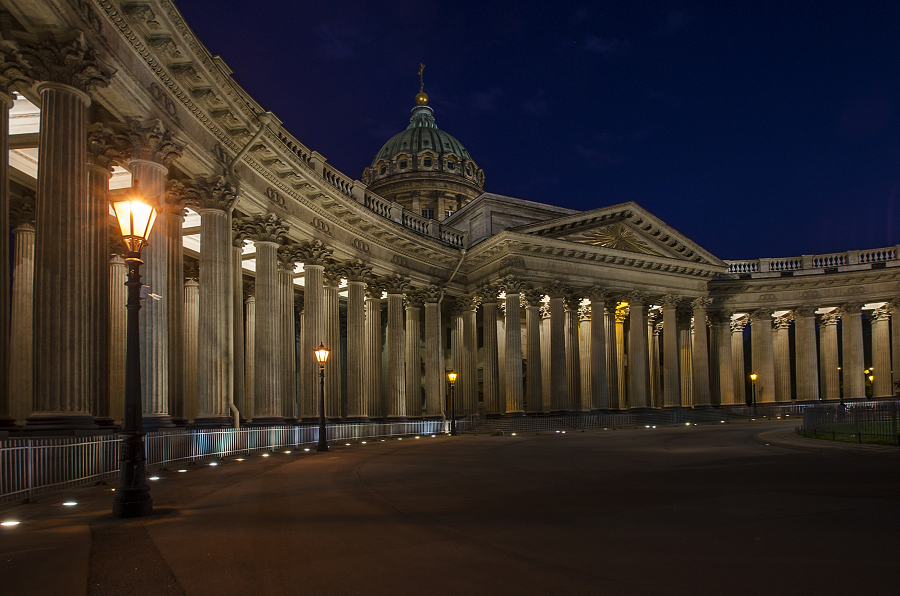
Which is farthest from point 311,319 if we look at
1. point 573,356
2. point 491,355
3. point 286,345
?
point 573,356

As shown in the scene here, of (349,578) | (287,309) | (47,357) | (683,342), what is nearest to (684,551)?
(349,578)

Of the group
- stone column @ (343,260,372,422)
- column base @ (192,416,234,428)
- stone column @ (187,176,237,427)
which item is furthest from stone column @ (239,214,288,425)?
stone column @ (343,260,372,422)

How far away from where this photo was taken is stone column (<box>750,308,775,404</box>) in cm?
5409

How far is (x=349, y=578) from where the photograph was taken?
6.43 metres

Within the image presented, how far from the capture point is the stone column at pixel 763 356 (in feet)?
177

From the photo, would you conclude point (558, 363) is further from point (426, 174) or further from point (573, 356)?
point (426, 174)

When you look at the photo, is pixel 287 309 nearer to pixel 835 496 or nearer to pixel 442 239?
pixel 442 239

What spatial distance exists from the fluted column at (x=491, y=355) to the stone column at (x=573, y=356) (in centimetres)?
482

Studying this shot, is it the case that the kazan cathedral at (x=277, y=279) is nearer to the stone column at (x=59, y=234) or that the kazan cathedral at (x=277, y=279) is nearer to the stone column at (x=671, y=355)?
the stone column at (x=59, y=234)

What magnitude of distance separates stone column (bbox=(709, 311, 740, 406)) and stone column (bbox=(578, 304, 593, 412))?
12.0 m

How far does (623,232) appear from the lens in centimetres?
4791

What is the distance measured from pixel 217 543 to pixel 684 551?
5336mm

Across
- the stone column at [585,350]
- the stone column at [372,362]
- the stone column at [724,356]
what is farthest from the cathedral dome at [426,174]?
the stone column at [372,362]

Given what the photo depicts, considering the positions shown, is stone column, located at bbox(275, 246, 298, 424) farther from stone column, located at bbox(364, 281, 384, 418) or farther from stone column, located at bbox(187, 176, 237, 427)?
stone column, located at bbox(364, 281, 384, 418)
